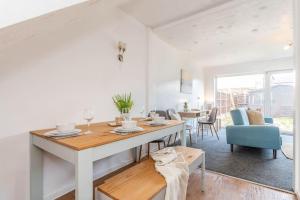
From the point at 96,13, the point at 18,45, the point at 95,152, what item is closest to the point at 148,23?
the point at 96,13

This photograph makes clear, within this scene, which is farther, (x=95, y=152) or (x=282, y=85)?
(x=282, y=85)

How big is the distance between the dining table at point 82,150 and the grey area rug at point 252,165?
138 cm

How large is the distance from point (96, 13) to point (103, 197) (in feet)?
7.02

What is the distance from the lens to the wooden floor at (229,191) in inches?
66.7

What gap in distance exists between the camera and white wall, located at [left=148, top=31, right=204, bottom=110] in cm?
332

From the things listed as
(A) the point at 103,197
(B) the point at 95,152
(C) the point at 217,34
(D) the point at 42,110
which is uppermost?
(C) the point at 217,34

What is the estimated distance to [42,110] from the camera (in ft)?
5.24

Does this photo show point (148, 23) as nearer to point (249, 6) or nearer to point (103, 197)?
point (249, 6)

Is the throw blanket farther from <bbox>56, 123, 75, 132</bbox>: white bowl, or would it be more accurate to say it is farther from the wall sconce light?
the wall sconce light

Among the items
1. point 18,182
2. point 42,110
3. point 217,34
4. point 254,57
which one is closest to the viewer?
point 18,182

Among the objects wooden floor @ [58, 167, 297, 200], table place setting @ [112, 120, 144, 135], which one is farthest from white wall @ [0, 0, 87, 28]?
wooden floor @ [58, 167, 297, 200]

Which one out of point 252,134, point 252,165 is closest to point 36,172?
point 252,165

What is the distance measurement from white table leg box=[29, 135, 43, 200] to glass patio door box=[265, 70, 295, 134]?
244 inches

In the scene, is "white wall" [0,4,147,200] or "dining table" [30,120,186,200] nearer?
"dining table" [30,120,186,200]
